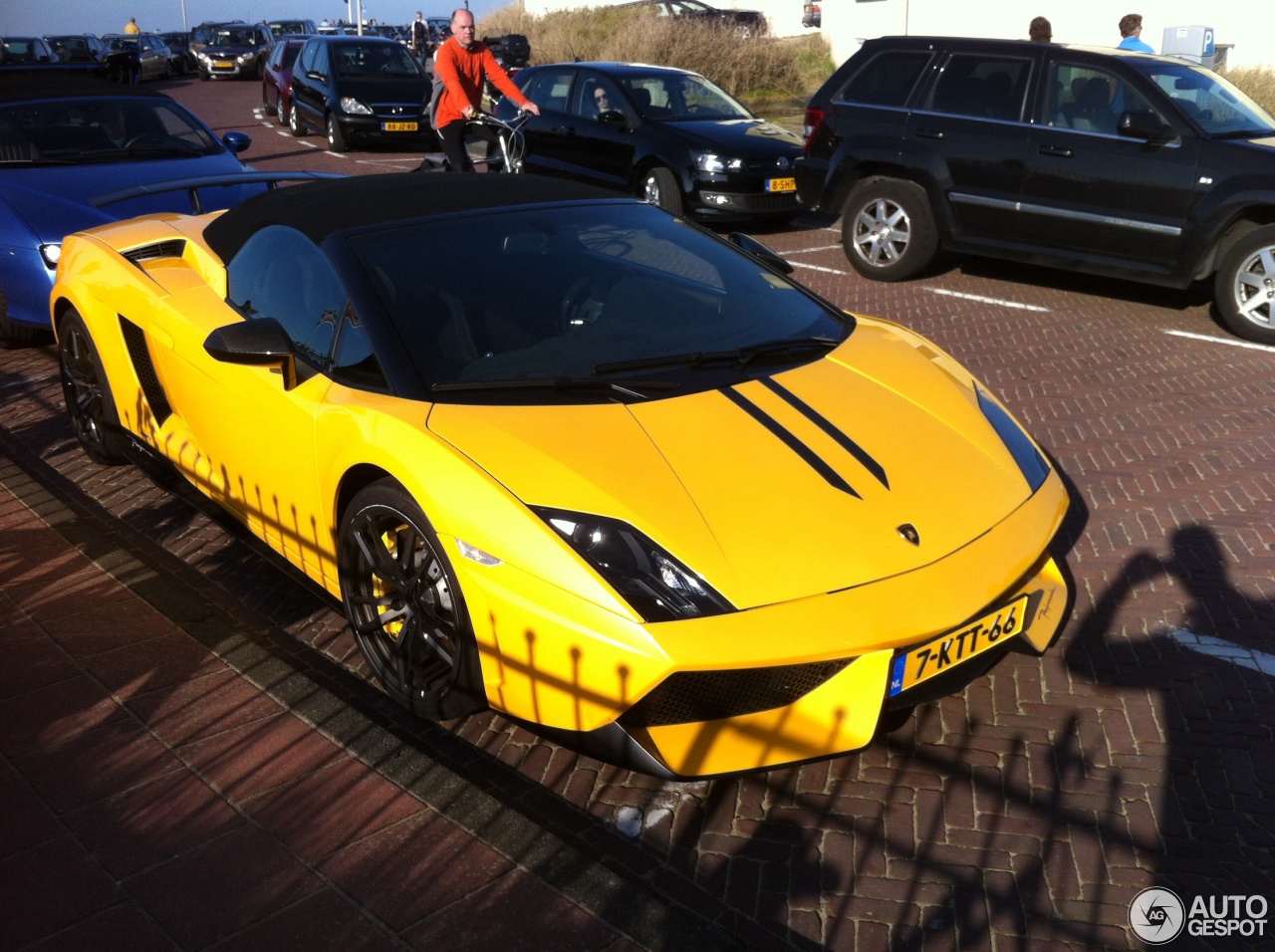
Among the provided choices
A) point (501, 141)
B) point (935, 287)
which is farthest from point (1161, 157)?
point (501, 141)

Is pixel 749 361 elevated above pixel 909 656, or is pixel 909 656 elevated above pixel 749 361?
pixel 749 361

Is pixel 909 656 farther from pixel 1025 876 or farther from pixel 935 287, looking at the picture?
pixel 935 287

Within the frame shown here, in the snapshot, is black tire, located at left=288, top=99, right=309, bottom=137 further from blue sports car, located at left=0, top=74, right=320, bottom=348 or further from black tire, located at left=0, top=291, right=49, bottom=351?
black tire, located at left=0, top=291, right=49, bottom=351

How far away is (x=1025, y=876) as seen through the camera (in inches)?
119

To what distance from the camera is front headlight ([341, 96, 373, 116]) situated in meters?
18.3

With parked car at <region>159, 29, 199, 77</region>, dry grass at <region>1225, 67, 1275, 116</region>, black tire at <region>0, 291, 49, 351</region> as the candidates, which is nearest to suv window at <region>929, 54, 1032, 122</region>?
black tire at <region>0, 291, 49, 351</region>

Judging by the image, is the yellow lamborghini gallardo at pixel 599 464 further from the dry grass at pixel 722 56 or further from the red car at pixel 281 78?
the dry grass at pixel 722 56

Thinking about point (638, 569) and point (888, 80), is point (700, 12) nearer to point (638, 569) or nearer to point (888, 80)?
point (888, 80)

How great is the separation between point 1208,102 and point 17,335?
27.5ft

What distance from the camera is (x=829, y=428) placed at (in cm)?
359

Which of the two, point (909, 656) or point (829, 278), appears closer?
point (909, 656)

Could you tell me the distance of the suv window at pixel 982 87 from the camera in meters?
9.30

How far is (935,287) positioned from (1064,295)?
1.00m

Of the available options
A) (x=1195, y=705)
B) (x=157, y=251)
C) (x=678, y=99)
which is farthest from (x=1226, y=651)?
(x=678, y=99)
